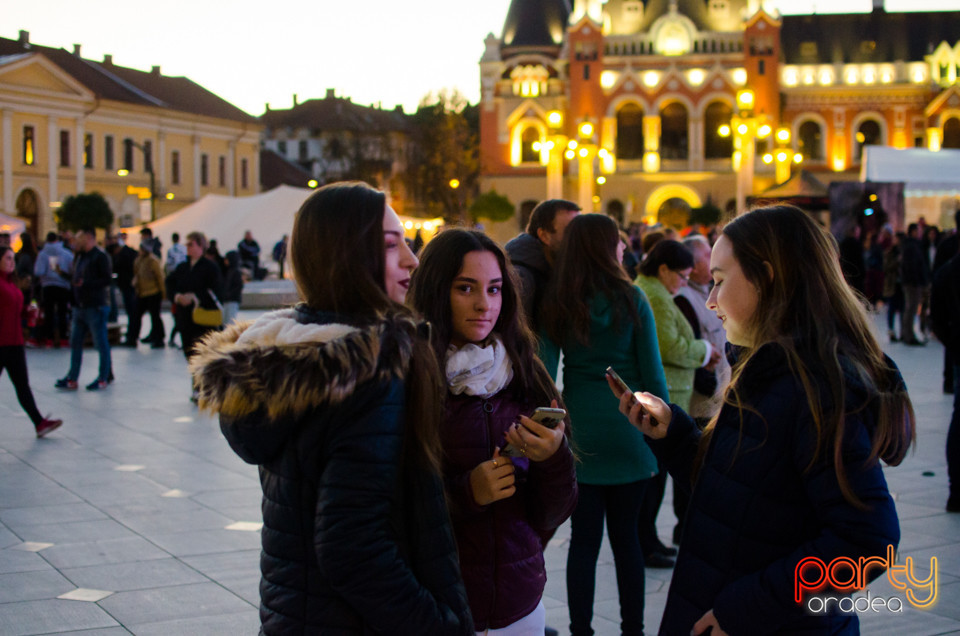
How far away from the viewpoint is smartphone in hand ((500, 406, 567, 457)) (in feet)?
8.18

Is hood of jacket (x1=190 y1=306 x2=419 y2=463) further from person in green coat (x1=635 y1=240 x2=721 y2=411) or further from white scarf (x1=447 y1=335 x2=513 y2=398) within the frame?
person in green coat (x1=635 y1=240 x2=721 y2=411)

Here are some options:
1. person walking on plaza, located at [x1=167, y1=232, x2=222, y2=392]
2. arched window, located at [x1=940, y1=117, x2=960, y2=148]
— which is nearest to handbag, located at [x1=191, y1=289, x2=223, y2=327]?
person walking on plaza, located at [x1=167, y1=232, x2=222, y2=392]

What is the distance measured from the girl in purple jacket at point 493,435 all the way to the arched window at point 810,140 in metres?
56.7

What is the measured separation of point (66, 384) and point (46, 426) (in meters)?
3.12

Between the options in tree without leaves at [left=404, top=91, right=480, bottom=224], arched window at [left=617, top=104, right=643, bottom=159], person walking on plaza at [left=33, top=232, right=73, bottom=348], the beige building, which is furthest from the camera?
tree without leaves at [left=404, top=91, right=480, bottom=224]

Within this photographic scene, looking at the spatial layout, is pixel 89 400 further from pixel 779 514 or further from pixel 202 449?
pixel 779 514

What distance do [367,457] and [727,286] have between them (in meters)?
1.02

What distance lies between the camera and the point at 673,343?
5270 millimetres

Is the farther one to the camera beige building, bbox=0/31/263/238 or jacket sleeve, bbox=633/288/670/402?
beige building, bbox=0/31/263/238

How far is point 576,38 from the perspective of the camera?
56.2 m

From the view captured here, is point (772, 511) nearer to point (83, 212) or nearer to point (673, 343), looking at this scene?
point (673, 343)

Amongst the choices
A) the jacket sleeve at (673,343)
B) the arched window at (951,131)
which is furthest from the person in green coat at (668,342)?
the arched window at (951,131)

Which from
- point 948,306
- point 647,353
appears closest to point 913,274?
point 948,306

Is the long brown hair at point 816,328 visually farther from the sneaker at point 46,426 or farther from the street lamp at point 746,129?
the street lamp at point 746,129
